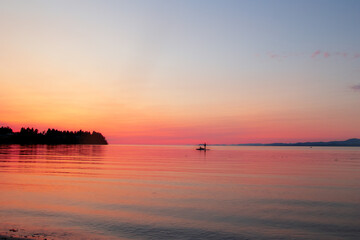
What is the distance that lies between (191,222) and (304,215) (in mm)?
8934

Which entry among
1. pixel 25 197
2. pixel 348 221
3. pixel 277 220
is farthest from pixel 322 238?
pixel 25 197

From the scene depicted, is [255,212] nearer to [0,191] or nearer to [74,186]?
[74,186]

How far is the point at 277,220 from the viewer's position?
64.1 feet

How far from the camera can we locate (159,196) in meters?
27.9

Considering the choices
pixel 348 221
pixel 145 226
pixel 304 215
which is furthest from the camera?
pixel 304 215

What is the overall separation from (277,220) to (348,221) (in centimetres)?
492

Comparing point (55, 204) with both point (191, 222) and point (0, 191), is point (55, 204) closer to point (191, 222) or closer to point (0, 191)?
point (0, 191)

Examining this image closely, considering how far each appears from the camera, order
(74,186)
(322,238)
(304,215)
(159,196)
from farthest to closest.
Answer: (74,186) → (159,196) → (304,215) → (322,238)

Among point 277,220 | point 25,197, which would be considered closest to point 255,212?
point 277,220

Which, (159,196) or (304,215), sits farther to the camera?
(159,196)

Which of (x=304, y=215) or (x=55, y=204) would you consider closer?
(x=304, y=215)

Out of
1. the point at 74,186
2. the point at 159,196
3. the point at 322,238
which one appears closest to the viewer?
the point at 322,238

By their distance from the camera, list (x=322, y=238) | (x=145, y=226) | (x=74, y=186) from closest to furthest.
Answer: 1. (x=322, y=238)
2. (x=145, y=226)
3. (x=74, y=186)

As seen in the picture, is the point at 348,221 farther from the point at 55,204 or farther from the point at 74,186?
the point at 74,186
